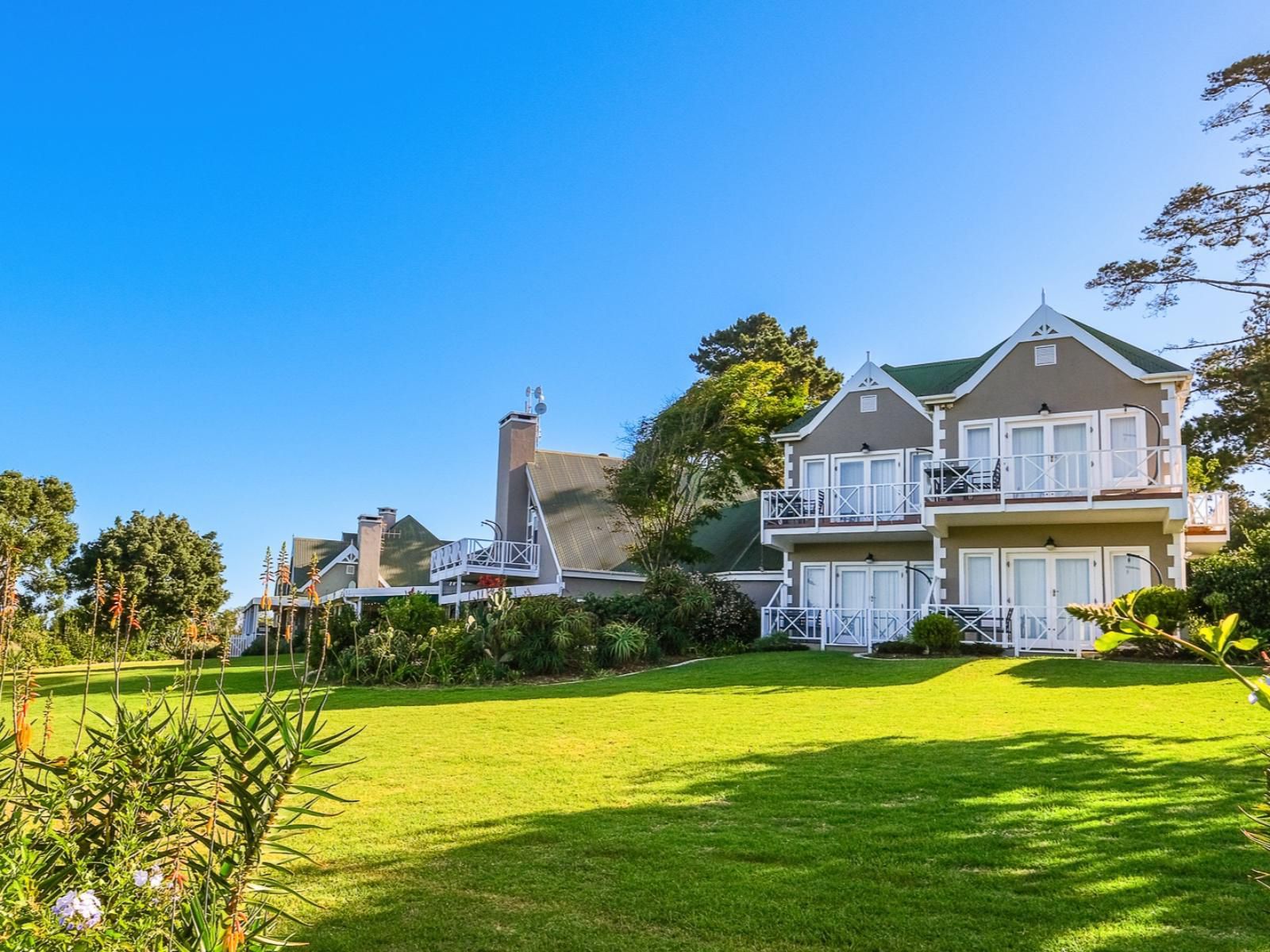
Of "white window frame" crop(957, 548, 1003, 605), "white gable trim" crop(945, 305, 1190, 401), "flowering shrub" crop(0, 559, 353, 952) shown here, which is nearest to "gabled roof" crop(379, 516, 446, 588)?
"white window frame" crop(957, 548, 1003, 605)

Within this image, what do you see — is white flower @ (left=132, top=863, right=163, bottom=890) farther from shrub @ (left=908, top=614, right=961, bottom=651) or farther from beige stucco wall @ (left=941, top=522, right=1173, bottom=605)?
beige stucco wall @ (left=941, top=522, right=1173, bottom=605)

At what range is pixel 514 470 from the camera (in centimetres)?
3158

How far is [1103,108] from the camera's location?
44.7 feet

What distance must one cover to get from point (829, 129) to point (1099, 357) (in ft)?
30.9

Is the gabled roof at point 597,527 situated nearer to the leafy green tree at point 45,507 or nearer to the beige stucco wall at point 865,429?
the beige stucco wall at point 865,429

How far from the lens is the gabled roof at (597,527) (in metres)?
28.1

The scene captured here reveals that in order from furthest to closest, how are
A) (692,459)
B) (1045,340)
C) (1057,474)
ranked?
(692,459), (1045,340), (1057,474)

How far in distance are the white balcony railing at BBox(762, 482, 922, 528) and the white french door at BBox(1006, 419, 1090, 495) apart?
8.36 ft

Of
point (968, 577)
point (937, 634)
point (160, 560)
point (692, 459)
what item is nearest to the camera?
point (937, 634)

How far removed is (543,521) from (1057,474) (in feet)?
51.6

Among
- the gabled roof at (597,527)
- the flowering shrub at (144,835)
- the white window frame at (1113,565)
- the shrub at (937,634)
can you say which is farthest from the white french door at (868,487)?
the flowering shrub at (144,835)

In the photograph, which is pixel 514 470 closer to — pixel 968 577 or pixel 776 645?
pixel 776 645

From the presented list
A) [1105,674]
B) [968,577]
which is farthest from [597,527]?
[1105,674]

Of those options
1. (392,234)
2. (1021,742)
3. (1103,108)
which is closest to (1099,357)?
(1103,108)
